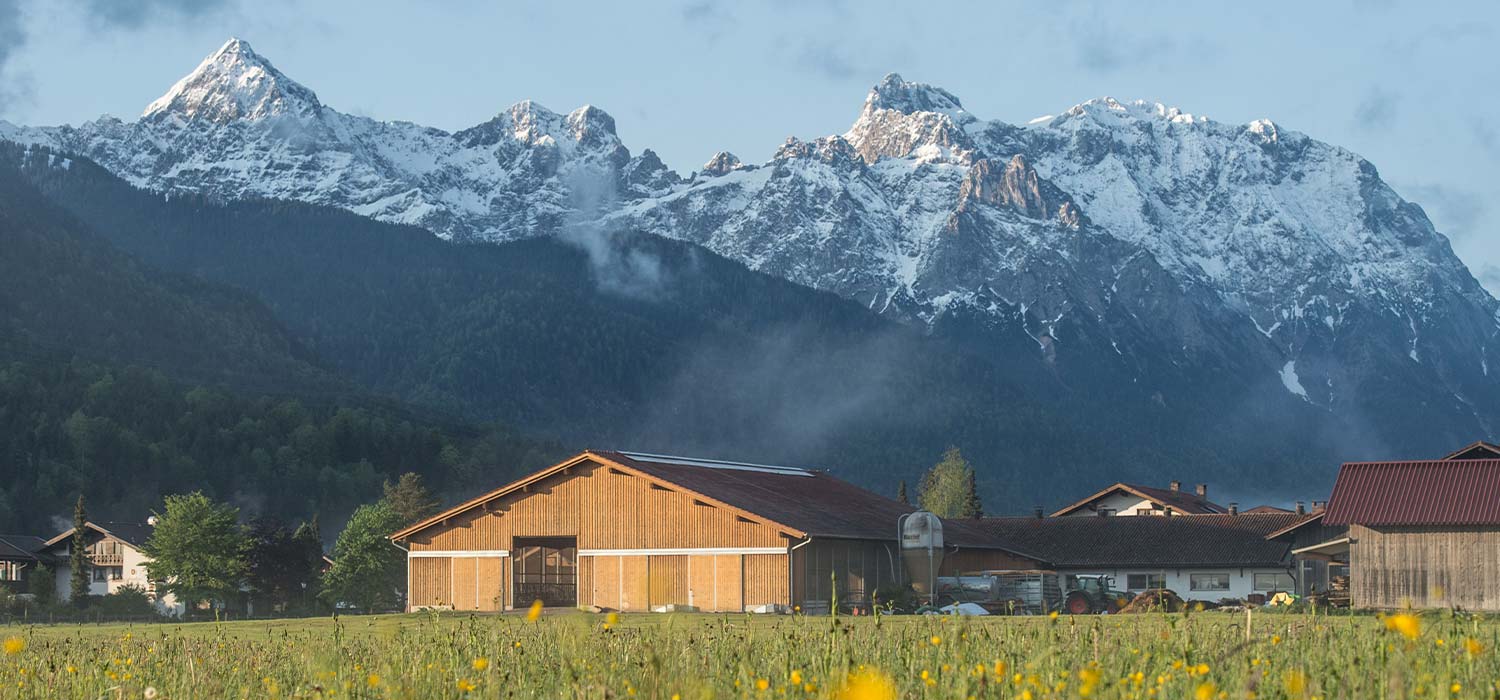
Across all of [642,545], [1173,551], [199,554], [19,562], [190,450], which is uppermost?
[190,450]

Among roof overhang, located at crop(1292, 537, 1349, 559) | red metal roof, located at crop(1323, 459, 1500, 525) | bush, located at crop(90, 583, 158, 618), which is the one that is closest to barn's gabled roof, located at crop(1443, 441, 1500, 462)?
roof overhang, located at crop(1292, 537, 1349, 559)

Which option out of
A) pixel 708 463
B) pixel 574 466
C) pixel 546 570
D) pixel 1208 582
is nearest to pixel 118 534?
pixel 708 463

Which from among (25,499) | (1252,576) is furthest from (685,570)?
(25,499)

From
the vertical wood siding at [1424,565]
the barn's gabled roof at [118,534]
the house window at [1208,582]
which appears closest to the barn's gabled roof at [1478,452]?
the vertical wood siding at [1424,565]

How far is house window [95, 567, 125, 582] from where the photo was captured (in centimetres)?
10725

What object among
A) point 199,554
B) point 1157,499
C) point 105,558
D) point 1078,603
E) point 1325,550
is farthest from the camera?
point 105,558

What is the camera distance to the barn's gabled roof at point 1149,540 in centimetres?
7644

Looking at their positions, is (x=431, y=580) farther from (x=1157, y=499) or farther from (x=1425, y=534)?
(x=1157, y=499)

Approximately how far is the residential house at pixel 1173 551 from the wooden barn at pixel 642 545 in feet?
52.6

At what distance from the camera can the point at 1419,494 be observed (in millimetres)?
50781

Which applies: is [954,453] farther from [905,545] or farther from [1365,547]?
[1365,547]

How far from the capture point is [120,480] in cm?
15638

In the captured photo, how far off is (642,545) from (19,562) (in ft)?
201

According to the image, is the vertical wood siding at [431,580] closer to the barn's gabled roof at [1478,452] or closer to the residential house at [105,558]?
the barn's gabled roof at [1478,452]
